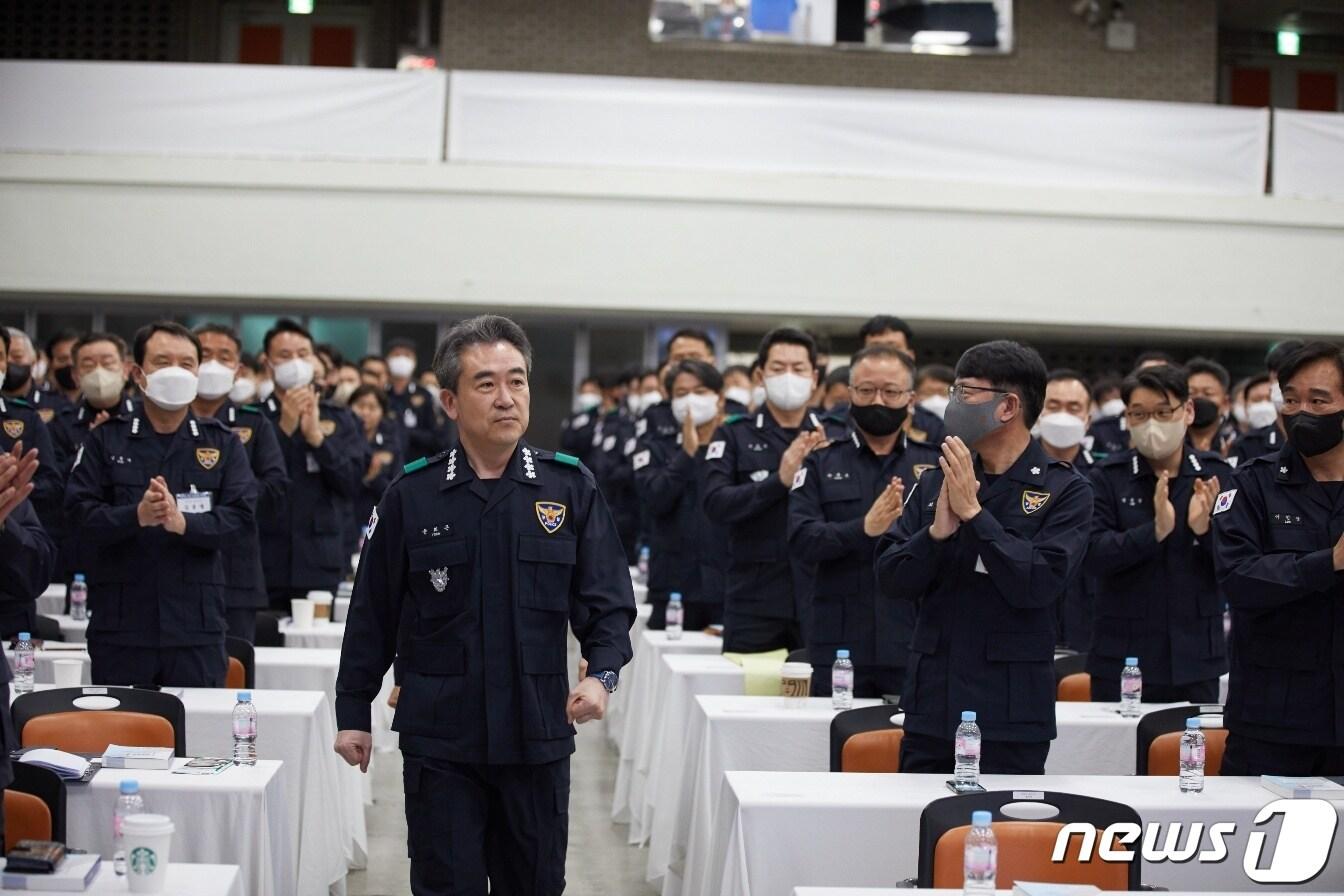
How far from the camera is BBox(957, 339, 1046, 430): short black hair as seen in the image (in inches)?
157

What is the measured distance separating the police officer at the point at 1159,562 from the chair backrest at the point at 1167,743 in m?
0.92

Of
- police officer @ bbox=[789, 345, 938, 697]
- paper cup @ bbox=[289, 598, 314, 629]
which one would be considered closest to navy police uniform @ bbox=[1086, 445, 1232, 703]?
police officer @ bbox=[789, 345, 938, 697]

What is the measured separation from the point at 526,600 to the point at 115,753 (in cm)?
135

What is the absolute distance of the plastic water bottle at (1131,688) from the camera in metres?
5.09

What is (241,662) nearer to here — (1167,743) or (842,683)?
(842,683)

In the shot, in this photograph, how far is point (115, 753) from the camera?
3.99m

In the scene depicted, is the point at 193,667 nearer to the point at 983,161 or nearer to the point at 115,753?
the point at 115,753

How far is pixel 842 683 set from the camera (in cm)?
501

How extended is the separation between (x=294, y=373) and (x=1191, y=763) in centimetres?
495

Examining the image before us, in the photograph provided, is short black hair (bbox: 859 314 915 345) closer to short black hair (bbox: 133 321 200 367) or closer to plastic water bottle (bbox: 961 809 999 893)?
short black hair (bbox: 133 321 200 367)

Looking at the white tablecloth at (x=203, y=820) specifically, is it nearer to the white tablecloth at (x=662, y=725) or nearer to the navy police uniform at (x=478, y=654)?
the navy police uniform at (x=478, y=654)

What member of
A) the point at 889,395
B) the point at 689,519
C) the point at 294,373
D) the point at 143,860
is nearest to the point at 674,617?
the point at 689,519

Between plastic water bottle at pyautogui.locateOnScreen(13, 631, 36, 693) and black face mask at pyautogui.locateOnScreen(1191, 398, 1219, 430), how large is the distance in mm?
4821

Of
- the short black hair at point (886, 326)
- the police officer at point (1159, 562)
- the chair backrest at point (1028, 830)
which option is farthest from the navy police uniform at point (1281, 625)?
the short black hair at point (886, 326)
